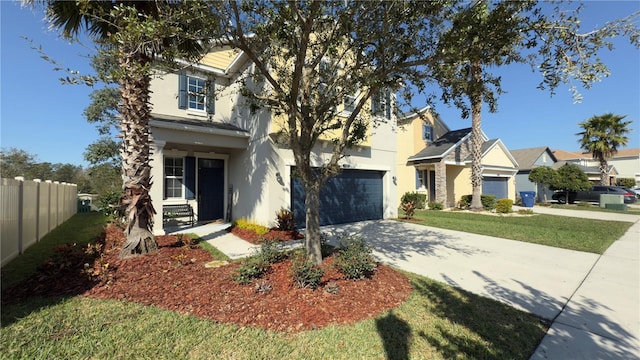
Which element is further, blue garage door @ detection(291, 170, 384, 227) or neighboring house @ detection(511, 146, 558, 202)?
neighboring house @ detection(511, 146, 558, 202)

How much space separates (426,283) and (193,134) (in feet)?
28.9

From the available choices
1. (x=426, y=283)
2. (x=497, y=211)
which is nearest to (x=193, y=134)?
(x=426, y=283)

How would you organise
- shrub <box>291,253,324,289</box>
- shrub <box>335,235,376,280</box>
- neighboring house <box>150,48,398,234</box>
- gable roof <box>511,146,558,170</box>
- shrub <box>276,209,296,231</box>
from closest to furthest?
shrub <box>291,253,324,289</box>, shrub <box>335,235,376,280</box>, shrub <box>276,209,296,231</box>, neighboring house <box>150,48,398,234</box>, gable roof <box>511,146,558,170</box>

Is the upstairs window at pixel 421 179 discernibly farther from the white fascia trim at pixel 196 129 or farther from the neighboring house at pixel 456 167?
the white fascia trim at pixel 196 129

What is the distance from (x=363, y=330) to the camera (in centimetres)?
359

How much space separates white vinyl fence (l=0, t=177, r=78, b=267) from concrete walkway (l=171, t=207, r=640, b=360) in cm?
427

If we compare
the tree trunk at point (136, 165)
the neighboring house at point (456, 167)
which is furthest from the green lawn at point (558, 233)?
the tree trunk at point (136, 165)

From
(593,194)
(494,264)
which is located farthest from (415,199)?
(593,194)

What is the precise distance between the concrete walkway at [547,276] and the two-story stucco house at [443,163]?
32.7 feet

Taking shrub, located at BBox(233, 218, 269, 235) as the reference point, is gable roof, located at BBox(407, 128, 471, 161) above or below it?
above

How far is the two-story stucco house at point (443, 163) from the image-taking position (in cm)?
1914

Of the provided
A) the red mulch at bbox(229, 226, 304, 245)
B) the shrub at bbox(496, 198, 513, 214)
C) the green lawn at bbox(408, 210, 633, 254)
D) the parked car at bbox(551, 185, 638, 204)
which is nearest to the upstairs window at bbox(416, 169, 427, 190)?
the shrub at bbox(496, 198, 513, 214)

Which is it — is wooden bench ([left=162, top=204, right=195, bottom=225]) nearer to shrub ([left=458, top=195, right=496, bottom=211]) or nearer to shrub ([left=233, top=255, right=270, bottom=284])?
shrub ([left=233, top=255, right=270, bottom=284])

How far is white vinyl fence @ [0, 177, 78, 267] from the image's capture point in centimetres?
593
